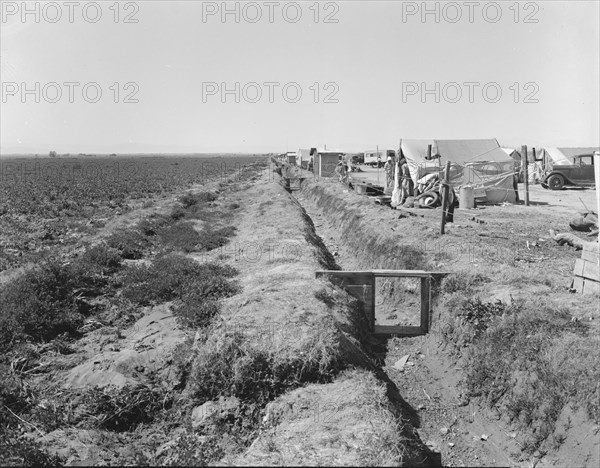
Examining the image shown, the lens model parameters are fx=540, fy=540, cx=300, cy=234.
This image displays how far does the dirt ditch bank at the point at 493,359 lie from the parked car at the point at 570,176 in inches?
802

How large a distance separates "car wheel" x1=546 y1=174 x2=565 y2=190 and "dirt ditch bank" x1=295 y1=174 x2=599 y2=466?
2018cm

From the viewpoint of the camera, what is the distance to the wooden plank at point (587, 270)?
8.19 m

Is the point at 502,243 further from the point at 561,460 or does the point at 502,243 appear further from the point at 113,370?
the point at 113,370

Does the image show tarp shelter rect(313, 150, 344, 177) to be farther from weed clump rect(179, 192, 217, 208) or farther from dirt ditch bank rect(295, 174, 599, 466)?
dirt ditch bank rect(295, 174, 599, 466)

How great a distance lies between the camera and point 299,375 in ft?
21.3

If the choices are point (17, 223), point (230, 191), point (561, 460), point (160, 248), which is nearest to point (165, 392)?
point (561, 460)

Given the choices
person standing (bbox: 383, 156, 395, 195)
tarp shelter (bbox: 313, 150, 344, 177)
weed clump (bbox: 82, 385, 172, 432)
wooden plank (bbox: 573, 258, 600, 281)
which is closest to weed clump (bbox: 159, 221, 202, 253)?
weed clump (bbox: 82, 385, 172, 432)

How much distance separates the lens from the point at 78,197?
99.6 ft

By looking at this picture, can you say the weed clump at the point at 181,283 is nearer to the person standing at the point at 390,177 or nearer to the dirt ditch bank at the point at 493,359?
the dirt ditch bank at the point at 493,359

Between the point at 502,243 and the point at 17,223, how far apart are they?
57.6ft

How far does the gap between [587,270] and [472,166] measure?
613 inches

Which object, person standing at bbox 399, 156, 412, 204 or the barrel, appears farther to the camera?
person standing at bbox 399, 156, 412, 204

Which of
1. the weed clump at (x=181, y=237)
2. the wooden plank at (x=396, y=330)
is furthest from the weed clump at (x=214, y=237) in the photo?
the wooden plank at (x=396, y=330)

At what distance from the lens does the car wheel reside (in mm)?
31188
